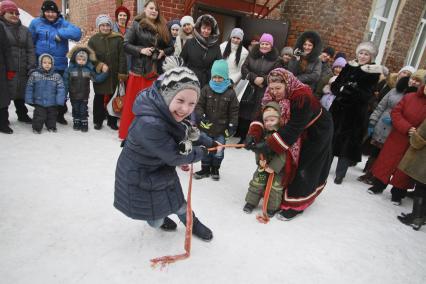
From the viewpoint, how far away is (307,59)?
4125mm

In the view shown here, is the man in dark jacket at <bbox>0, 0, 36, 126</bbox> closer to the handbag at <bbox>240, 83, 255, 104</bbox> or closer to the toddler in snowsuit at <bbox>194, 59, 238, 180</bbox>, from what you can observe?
the toddler in snowsuit at <bbox>194, 59, 238, 180</bbox>

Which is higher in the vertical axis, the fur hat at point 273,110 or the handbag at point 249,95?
the fur hat at point 273,110

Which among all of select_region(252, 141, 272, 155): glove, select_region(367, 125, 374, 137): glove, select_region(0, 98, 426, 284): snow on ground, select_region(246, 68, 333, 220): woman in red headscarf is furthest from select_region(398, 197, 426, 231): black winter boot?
A: select_region(252, 141, 272, 155): glove

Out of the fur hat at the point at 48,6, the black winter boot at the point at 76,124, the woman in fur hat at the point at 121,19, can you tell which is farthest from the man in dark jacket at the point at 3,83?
the woman in fur hat at the point at 121,19

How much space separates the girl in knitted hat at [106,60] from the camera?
4305mm

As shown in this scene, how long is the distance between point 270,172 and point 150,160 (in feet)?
4.35

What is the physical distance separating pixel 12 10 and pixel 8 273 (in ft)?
11.4

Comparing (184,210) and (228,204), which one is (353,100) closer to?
(228,204)

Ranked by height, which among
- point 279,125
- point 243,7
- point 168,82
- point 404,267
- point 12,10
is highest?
point 243,7

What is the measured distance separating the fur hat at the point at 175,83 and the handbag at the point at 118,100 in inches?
112

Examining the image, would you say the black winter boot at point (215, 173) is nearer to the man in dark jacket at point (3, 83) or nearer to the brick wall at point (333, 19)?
the man in dark jacket at point (3, 83)

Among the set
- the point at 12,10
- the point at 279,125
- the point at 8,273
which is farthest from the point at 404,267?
the point at 12,10

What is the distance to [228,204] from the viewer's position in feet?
9.86

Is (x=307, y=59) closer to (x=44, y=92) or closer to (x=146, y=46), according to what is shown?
(x=146, y=46)
